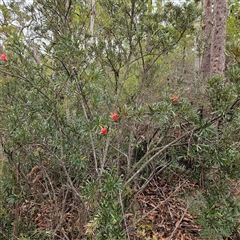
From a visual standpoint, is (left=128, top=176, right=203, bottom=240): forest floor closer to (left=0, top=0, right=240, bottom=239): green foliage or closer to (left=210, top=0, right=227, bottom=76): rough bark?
(left=0, top=0, right=240, bottom=239): green foliage

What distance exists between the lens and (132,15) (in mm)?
2191

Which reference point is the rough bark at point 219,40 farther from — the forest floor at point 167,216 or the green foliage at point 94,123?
the forest floor at point 167,216

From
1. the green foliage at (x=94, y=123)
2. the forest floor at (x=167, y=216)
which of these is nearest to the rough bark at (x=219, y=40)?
the green foliage at (x=94, y=123)

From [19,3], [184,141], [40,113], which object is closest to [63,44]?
[40,113]

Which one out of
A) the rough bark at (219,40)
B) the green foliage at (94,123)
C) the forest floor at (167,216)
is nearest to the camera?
the green foliage at (94,123)

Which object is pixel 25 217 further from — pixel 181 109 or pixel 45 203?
pixel 181 109

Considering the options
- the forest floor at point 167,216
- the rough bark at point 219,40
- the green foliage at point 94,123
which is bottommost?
the forest floor at point 167,216

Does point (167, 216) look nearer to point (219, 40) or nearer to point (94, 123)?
point (94, 123)

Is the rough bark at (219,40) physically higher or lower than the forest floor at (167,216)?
higher

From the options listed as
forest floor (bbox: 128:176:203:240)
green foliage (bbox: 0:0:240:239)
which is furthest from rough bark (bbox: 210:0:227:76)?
forest floor (bbox: 128:176:203:240)

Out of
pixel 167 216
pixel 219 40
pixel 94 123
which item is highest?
pixel 219 40

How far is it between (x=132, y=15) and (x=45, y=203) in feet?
7.07

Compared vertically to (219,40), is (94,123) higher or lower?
lower

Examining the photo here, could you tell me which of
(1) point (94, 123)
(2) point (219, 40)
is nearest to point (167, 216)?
(1) point (94, 123)
